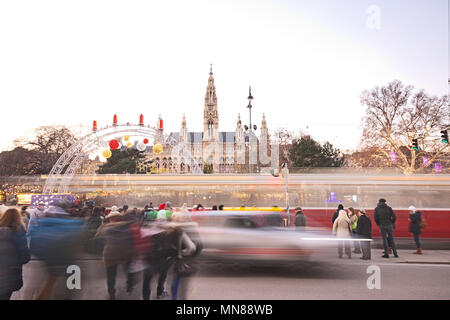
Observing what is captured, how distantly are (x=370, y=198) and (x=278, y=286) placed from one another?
44.6 feet

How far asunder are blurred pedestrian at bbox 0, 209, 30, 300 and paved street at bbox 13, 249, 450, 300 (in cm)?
102

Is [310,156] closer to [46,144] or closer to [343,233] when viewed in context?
[343,233]

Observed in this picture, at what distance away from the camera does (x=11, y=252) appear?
3.95 meters

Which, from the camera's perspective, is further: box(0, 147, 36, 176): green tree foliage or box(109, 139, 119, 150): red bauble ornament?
box(0, 147, 36, 176): green tree foliage

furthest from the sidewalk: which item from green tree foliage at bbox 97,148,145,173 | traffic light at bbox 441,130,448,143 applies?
green tree foliage at bbox 97,148,145,173

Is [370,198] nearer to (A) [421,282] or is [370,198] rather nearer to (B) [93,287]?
(A) [421,282]

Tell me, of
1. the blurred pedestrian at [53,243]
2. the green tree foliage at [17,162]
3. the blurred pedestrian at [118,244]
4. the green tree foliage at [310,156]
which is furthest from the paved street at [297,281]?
the green tree foliage at [17,162]

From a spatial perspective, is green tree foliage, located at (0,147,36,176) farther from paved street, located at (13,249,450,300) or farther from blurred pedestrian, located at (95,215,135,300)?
blurred pedestrian, located at (95,215,135,300)

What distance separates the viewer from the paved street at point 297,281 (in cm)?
567

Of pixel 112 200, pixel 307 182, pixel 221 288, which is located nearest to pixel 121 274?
pixel 221 288

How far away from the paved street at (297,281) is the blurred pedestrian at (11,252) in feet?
3.36

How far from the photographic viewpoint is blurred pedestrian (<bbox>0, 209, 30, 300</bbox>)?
3891 millimetres

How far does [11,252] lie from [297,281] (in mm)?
5581

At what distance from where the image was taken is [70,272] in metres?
5.56
